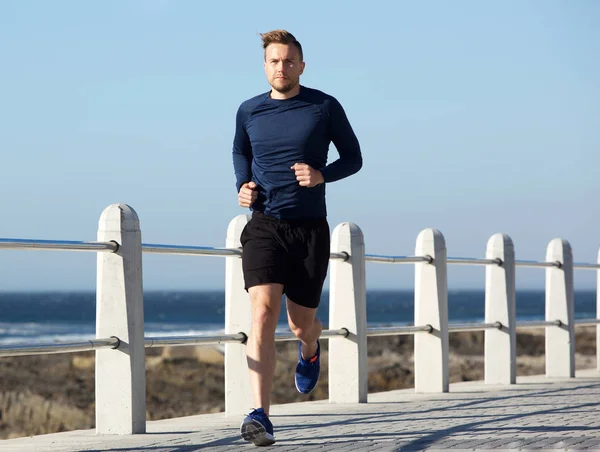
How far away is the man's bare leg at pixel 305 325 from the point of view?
6398mm

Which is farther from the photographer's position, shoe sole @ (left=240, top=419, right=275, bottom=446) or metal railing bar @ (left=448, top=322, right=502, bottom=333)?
metal railing bar @ (left=448, top=322, right=502, bottom=333)

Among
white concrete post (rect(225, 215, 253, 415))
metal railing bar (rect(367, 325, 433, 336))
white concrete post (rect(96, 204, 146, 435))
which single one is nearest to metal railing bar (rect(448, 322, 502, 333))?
metal railing bar (rect(367, 325, 433, 336))

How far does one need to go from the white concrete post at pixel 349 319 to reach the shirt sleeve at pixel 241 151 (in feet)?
9.89

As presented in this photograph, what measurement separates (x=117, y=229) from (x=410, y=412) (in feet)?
8.25

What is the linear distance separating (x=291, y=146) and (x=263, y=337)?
966mm

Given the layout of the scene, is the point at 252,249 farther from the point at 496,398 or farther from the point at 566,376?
the point at 566,376

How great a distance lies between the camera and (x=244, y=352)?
26.7 feet

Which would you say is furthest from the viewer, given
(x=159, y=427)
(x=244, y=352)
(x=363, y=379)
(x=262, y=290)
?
(x=363, y=379)

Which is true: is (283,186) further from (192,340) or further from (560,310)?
(560,310)

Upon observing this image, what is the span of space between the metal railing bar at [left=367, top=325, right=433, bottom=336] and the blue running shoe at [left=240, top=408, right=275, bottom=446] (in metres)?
3.55

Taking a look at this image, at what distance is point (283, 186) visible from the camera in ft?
20.1

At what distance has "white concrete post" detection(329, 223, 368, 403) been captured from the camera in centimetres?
928

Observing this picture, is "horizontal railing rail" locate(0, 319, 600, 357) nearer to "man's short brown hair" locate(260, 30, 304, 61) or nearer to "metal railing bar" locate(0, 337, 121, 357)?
"metal railing bar" locate(0, 337, 121, 357)

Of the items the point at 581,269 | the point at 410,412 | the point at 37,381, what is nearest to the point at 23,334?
the point at 37,381
